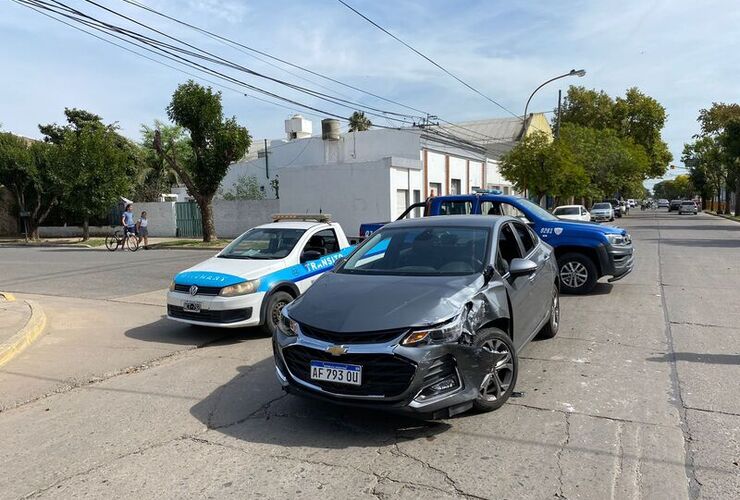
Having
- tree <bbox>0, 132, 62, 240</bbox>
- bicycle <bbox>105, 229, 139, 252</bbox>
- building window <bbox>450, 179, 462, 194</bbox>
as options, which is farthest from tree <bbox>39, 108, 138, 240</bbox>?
building window <bbox>450, 179, 462, 194</bbox>

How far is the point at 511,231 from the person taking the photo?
597 centimetres

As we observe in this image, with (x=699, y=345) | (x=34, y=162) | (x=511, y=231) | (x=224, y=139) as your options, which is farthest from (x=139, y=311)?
(x=34, y=162)

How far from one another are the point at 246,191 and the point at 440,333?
33211mm

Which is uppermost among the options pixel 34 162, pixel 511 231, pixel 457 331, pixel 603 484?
pixel 34 162

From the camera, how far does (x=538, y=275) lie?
6090 mm

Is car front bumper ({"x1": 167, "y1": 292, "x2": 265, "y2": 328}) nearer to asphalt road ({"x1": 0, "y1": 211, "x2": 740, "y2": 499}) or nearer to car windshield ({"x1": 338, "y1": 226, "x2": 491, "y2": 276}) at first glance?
asphalt road ({"x1": 0, "y1": 211, "x2": 740, "y2": 499})

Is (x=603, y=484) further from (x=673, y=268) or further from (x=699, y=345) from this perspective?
(x=673, y=268)

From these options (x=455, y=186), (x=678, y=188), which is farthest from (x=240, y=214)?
(x=678, y=188)

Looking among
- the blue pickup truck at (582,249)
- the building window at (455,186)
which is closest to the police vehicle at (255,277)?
the blue pickup truck at (582,249)

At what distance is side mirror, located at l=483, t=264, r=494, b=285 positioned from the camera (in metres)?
4.73

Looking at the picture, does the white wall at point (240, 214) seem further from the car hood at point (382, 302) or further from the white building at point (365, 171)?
the car hood at point (382, 302)

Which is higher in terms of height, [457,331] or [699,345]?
[457,331]

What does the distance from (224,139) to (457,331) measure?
21.1 meters

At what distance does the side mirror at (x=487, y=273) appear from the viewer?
4.73m
